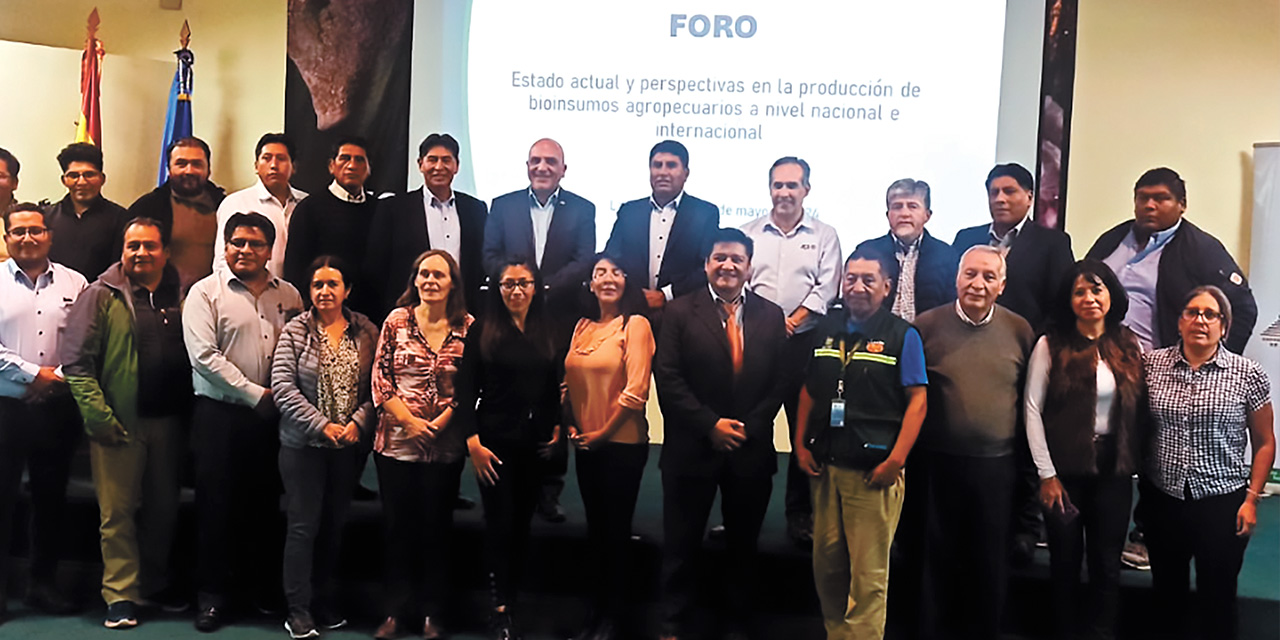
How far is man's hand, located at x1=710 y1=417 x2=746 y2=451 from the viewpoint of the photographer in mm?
3682

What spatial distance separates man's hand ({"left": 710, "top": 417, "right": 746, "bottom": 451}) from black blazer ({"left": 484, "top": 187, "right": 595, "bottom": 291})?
811mm

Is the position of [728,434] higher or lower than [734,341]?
lower

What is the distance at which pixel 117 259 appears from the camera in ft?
13.3

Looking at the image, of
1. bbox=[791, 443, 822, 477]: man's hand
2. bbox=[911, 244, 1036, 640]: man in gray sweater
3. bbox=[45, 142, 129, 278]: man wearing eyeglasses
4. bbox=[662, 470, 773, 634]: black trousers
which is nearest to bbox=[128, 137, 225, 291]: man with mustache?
bbox=[45, 142, 129, 278]: man wearing eyeglasses

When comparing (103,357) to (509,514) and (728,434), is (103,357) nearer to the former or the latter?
(509,514)

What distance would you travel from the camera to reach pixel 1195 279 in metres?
3.60

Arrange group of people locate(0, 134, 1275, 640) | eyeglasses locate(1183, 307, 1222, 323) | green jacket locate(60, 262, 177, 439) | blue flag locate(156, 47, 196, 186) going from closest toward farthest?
1. eyeglasses locate(1183, 307, 1222, 323)
2. group of people locate(0, 134, 1275, 640)
3. green jacket locate(60, 262, 177, 439)
4. blue flag locate(156, 47, 196, 186)

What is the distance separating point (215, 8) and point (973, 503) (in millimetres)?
4281

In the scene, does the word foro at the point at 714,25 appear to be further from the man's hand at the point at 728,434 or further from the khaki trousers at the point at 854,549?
the khaki trousers at the point at 854,549

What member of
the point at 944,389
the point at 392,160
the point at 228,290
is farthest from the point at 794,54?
the point at 228,290

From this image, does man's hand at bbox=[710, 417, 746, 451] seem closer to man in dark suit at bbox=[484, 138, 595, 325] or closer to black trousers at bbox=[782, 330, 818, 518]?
black trousers at bbox=[782, 330, 818, 518]

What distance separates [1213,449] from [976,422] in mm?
836

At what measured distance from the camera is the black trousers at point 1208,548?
11.3ft

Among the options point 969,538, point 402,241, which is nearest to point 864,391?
point 969,538
